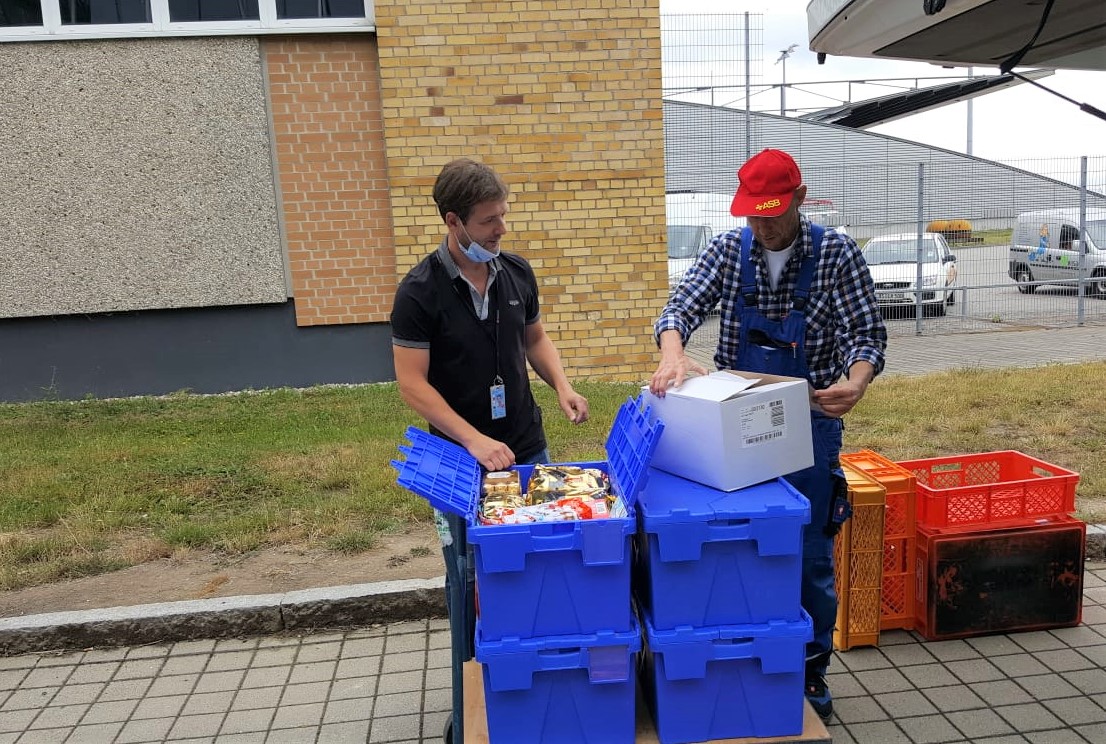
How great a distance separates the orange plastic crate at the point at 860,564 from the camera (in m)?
3.59

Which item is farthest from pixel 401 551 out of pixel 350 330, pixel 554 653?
pixel 350 330

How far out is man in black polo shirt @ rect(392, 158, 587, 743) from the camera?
277cm

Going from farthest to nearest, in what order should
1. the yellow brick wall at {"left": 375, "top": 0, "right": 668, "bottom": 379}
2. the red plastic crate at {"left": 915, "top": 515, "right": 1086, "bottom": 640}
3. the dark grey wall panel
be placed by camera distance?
the dark grey wall panel, the yellow brick wall at {"left": 375, "top": 0, "right": 668, "bottom": 379}, the red plastic crate at {"left": 915, "top": 515, "right": 1086, "bottom": 640}

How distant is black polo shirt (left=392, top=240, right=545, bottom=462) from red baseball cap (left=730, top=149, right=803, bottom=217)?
0.83 metres

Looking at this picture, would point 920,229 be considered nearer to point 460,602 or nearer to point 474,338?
point 474,338

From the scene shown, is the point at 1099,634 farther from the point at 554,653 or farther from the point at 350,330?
the point at 350,330

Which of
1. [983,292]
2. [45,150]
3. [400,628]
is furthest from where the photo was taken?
[983,292]

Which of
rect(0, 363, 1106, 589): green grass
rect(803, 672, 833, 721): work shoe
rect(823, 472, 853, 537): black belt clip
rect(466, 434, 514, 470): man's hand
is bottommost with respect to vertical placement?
rect(803, 672, 833, 721): work shoe

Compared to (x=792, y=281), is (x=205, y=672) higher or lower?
lower

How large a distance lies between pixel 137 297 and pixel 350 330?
2096 millimetres

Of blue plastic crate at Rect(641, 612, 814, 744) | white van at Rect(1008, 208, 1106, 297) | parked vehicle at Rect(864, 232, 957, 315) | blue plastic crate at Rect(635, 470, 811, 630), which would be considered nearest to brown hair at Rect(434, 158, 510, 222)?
blue plastic crate at Rect(635, 470, 811, 630)

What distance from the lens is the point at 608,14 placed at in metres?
8.34

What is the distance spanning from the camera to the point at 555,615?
2.37 metres

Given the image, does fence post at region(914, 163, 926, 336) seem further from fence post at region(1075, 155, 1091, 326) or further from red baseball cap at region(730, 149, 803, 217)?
red baseball cap at region(730, 149, 803, 217)
